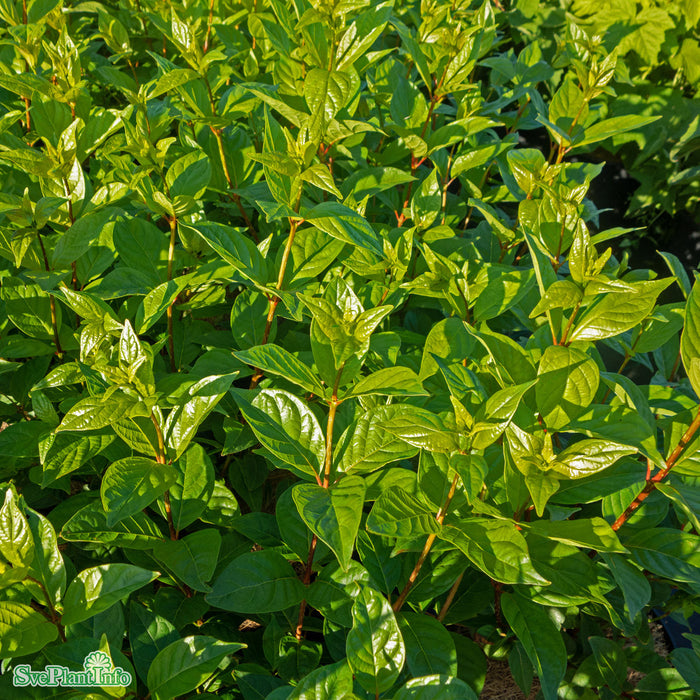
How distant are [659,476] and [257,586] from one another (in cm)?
77

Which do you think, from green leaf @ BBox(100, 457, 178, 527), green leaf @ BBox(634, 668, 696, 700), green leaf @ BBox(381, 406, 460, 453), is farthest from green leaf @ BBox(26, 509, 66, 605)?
green leaf @ BBox(634, 668, 696, 700)

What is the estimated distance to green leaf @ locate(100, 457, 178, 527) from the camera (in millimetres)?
1013

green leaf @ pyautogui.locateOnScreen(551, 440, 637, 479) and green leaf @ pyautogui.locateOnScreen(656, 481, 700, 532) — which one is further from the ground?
green leaf @ pyautogui.locateOnScreen(551, 440, 637, 479)

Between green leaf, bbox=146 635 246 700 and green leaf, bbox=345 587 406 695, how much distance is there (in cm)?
18

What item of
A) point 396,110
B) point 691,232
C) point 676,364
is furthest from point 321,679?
point 691,232

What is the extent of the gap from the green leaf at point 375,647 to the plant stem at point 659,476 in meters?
0.51

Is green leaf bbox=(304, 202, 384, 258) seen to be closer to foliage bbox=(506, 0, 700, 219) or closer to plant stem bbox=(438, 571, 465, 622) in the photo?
plant stem bbox=(438, 571, 465, 622)

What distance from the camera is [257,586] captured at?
1137 mm

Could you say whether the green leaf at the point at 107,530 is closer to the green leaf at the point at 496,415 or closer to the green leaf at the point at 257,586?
the green leaf at the point at 257,586

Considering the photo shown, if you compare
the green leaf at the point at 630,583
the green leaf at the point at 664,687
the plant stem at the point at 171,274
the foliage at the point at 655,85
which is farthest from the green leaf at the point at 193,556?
the foliage at the point at 655,85

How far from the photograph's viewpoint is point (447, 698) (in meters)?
0.90

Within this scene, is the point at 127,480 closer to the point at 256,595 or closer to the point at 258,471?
the point at 256,595

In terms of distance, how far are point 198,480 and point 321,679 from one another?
1.47ft

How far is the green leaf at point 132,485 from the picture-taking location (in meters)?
1.01
